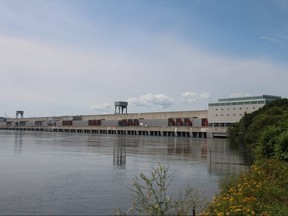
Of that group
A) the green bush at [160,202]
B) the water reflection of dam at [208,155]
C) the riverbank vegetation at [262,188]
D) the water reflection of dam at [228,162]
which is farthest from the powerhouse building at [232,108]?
the green bush at [160,202]

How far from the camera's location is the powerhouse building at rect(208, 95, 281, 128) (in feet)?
540

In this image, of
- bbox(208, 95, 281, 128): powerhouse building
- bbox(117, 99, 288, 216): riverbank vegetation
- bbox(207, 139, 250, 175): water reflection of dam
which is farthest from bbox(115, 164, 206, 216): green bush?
bbox(208, 95, 281, 128): powerhouse building

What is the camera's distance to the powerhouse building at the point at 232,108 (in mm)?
164500

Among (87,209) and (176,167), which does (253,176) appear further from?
(176,167)

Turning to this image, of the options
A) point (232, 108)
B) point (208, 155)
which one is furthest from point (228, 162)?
point (232, 108)

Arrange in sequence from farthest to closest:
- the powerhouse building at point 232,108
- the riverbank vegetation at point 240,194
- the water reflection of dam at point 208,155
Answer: the powerhouse building at point 232,108, the water reflection of dam at point 208,155, the riverbank vegetation at point 240,194

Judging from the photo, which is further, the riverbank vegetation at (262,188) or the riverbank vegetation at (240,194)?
the riverbank vegetation at (262,188)

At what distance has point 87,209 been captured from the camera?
61.0ft

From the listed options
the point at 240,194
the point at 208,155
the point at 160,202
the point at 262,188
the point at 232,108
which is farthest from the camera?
the point at 232,108

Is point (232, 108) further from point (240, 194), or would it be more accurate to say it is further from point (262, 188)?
point (240, 194)

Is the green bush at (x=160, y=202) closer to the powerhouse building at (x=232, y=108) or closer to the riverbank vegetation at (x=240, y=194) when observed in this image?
the riverbank vegetation at (x=240, y=194)

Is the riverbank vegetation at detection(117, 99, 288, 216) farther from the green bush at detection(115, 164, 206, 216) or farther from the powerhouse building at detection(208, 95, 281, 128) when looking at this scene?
the powerhouse building at detection(208, 95, 281, 128)

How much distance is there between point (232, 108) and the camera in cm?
17550

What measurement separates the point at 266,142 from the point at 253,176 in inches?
526
